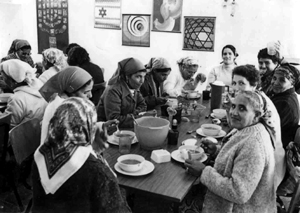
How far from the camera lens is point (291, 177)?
219 centimetres

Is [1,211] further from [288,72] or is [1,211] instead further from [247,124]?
[288,72]

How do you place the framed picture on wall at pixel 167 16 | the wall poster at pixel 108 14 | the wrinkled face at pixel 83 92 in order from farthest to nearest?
the wall poster at pixel 108 14 < the framed picture on wall at pixel 167 16 < the wrinkled face at pixel 83 92

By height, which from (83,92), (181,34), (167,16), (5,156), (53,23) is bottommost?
(5,156)

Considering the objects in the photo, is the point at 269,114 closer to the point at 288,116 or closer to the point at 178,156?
the point at 178,156

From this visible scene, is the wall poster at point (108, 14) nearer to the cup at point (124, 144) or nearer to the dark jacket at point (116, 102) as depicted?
the dark jacket at point (116, 102)

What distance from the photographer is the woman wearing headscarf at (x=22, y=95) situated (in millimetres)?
2707

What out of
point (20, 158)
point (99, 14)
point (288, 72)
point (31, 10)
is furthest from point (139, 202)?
point (31, 10)

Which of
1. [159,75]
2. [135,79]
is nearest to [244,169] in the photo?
[135,79]

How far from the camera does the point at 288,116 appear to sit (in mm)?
2557

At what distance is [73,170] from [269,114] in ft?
3.35

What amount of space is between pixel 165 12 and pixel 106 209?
4517 millimetres

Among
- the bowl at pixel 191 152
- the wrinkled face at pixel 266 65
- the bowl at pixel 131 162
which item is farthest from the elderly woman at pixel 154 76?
the bowl at pixel 131 162

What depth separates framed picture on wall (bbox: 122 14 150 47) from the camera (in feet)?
18.3

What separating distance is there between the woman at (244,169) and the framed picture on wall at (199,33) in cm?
372
